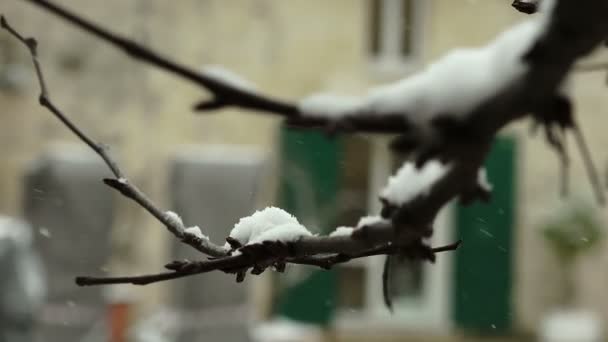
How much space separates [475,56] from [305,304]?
25.6ft

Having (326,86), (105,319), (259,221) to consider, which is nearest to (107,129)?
(326,86)

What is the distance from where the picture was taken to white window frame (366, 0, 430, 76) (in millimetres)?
8469

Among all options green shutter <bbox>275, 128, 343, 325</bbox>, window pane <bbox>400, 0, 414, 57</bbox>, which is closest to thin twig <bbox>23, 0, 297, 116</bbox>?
green shutter <bbox>275, 128, 343, 325</bbox>

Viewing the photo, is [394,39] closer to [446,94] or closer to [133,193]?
[133,193]

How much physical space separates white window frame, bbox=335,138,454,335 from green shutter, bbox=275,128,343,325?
1.63 ft

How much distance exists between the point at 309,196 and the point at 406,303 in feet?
5.66

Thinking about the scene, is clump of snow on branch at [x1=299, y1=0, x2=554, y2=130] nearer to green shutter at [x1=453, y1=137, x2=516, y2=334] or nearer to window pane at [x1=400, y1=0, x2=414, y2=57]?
green shutter at [x1=453, y1=137, x2=516, y2=334]

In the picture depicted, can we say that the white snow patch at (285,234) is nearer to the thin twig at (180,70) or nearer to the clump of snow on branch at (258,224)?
the clump of snow on branch at (258,224)

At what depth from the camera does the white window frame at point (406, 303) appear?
8617mm

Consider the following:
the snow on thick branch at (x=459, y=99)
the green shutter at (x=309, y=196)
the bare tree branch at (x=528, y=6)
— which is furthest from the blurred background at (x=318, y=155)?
the snow on thick branch at (x=459, y=99)

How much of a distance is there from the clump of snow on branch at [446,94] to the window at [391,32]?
8.20m

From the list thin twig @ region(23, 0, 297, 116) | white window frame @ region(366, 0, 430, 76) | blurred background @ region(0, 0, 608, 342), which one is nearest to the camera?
thin twig @ region(23, 0, 297, 116)

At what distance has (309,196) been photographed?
8.10 metres

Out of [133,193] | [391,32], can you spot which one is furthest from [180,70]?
[391,32]
